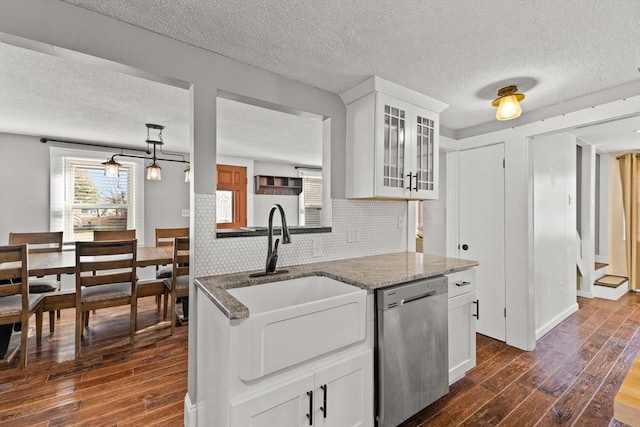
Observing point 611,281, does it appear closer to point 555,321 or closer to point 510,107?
point 555,321

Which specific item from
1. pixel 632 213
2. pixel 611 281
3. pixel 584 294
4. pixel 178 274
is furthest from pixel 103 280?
pixel 632 213

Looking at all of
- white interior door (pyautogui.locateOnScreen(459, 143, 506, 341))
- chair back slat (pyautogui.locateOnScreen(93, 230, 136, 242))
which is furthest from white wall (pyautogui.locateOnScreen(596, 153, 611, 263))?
chair back slat (pyautogui.locateOnScreen(93, 230, 136, 242))

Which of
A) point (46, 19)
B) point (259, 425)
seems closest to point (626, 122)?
point (259, 425)

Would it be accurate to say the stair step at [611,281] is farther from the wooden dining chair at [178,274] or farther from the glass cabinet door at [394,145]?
the wooden dining chair at [178,274]

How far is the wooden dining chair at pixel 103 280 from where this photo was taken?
8.22 feet

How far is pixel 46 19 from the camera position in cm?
134

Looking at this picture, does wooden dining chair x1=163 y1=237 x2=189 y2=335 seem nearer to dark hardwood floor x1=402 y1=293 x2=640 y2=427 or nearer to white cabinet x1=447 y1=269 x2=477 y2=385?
dark hardwood floor x1=402 y1=293 x2=640 y2=427

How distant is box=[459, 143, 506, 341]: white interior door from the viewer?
9.60 feet

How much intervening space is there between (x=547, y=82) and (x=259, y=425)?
2.78 meters

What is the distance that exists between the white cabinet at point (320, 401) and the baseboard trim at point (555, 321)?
243 centimetres

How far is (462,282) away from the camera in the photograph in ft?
6.89

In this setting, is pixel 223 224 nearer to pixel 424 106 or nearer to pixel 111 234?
pixel 111 234

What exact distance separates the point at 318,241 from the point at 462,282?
3.54ft

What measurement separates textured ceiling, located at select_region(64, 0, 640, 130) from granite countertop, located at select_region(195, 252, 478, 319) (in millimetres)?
1343
